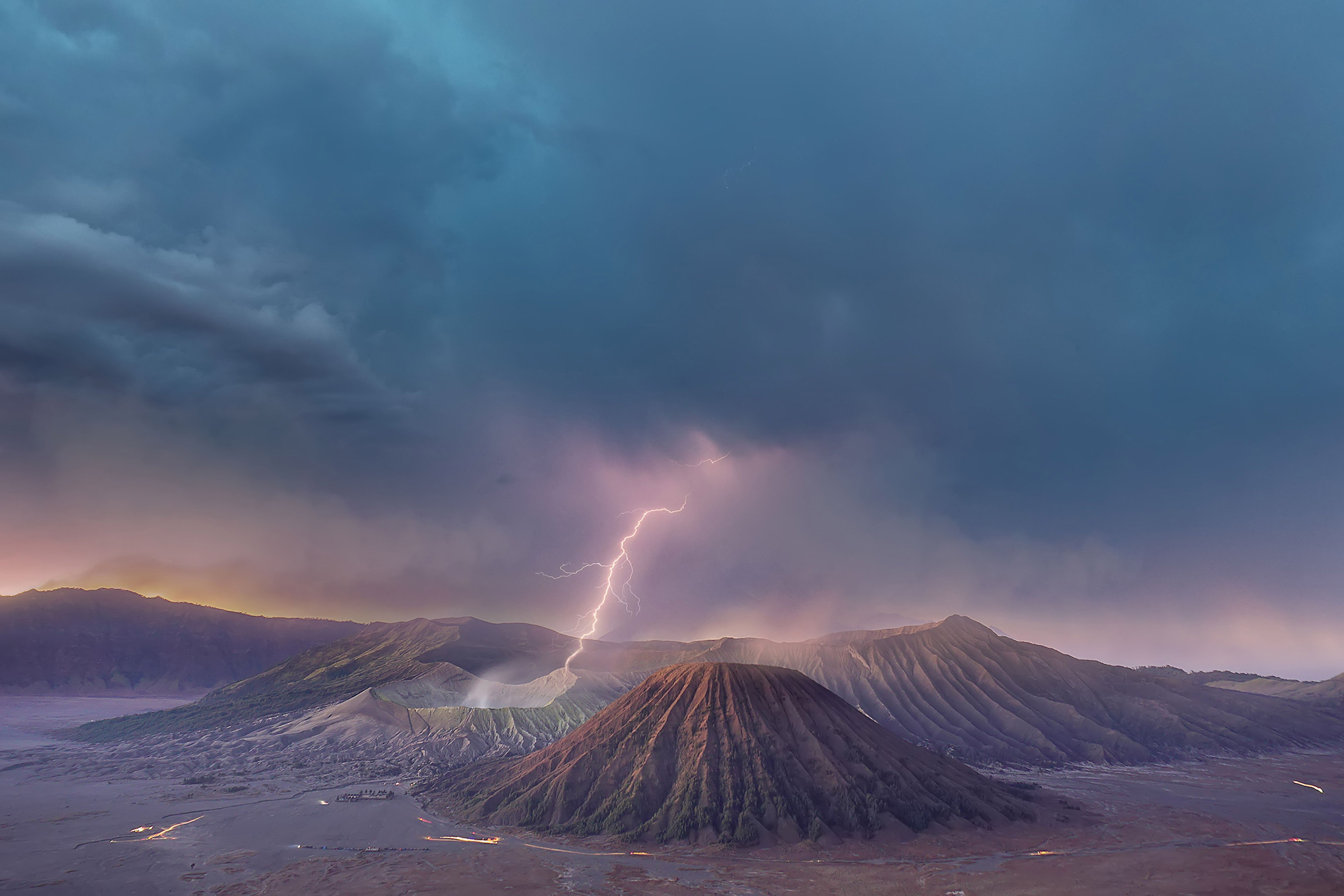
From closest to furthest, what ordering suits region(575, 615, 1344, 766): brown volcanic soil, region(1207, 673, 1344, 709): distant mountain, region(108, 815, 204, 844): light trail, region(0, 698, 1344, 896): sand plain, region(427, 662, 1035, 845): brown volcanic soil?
region(0, 698, 1344, 896): sand plain, region(108, 815, 204, 844): light trail, region(427, 662, 1035, 845): brown volcanic soil, region(575, 615, 1344, 766): brown volcanic soil, region(1207, 673, 1344, 709): distant mountain

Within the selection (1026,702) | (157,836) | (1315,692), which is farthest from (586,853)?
(1315,692)

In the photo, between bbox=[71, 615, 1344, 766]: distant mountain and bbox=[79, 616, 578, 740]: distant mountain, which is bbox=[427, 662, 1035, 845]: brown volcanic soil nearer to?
bbox=[71, 615, 1344, 766]: distant mountain

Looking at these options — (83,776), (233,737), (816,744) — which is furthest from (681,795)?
(233,737)

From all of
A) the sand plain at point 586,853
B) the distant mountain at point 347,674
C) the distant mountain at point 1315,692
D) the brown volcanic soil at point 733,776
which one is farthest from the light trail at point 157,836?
the distant mountain at point 1315,692

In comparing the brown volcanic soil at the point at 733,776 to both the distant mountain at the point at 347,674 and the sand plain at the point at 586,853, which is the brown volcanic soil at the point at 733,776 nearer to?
the sand plain at the point at 586,853

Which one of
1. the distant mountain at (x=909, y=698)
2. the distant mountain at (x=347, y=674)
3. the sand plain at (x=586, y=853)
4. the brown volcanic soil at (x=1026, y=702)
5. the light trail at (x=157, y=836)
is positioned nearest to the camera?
the sand plain at (x=586, y=853)

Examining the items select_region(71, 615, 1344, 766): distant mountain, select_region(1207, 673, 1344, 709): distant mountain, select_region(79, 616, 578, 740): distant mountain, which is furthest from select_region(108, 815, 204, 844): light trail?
select_region(1207, 673, 1344, 709): distant mountain
